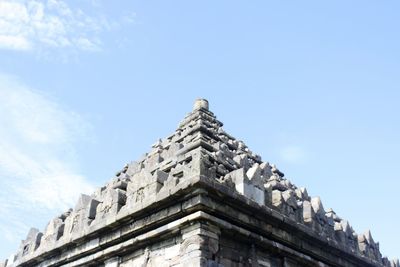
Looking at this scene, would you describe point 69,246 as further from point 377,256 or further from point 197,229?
point 377,256

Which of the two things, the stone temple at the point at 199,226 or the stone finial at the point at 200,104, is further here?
the stone finial at the point at 200,104

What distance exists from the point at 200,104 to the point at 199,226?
794 centimetres

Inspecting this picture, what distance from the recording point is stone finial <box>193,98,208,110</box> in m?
16.4

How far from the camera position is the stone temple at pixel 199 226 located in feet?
30.2

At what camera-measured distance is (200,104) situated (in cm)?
1648

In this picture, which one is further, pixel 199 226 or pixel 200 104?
pixel 200 104

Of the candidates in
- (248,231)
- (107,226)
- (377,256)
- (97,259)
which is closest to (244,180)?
(248,231)

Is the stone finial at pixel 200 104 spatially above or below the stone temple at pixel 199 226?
above

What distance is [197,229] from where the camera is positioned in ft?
29.6

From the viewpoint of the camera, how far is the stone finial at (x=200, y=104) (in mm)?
16359

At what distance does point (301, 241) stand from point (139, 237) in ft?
12.0

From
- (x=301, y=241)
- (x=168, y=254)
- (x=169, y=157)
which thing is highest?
(x=169, y=157)

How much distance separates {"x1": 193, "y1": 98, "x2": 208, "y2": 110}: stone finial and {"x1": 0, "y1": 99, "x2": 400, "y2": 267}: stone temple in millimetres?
2850

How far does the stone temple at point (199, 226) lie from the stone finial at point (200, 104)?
285 cm
